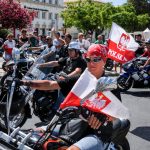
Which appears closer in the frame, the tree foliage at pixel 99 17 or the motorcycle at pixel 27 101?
the motorcycle at pixel 27 101

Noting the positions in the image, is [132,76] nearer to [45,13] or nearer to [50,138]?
[50,138]

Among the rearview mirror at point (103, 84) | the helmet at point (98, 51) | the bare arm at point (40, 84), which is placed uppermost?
the helmet at point (98, 51)

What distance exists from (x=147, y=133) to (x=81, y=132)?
140 inches

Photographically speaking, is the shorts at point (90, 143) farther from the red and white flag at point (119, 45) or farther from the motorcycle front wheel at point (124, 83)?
the motorcycle front wheel at point (124, 83)

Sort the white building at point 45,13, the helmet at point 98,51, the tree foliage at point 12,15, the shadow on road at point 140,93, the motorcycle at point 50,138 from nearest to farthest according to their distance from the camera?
1. the motorcycle at point 50,138
2. the helmet at point 98,51
3. the shadow on road at point 140,93
4. the tree foliage at point 12,15
5. the white building at point 45,13

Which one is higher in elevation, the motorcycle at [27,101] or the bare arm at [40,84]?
the bare arm at [40,84]

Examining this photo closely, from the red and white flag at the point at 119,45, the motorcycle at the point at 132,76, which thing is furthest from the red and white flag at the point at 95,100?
the motorcycle at the point at 132,76

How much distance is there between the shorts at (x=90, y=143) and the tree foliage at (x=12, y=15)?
21.7 metres

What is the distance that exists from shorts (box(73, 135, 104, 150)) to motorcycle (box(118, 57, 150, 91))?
7.97 metres

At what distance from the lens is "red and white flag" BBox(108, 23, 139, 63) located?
8.97 m

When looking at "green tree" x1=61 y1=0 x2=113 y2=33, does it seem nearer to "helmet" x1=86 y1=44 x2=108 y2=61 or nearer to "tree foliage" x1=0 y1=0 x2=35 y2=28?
"tree foliage" x1=0 y1=0 x2=35 y2=28

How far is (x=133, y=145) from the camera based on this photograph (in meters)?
6.01

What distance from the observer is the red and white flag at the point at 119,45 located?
29.4 feet

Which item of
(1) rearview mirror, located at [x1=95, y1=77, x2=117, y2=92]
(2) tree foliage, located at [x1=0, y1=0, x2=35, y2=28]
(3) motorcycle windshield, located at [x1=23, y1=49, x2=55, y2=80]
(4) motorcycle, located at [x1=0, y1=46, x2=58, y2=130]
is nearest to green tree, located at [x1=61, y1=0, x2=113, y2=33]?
(2) tree foliage, located at [x1=0, y1=0, x2=35, y2=28]
